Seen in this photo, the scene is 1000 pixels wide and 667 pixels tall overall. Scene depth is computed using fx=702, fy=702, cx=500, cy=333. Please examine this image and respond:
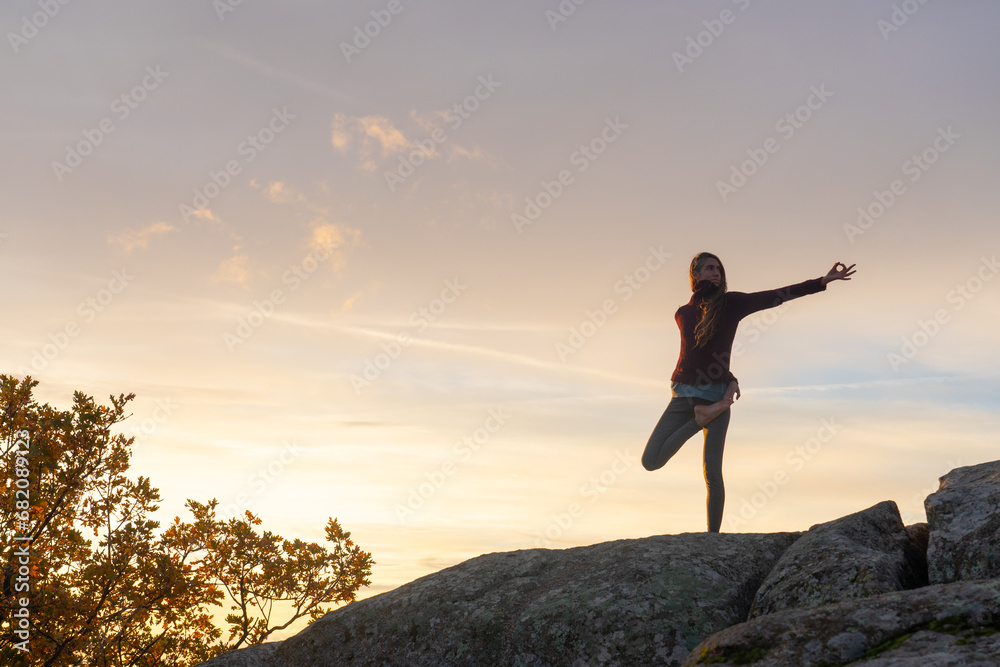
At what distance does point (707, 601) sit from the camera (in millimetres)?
7047

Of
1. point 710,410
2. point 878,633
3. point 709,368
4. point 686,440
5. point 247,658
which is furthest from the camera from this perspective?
point 686,440

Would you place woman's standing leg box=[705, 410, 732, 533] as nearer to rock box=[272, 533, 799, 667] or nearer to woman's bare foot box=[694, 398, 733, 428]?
woman's bare foot box=[694, 398, 733, 428]

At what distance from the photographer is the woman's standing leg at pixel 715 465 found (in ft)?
32.4

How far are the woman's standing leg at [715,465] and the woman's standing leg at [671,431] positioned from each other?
0.31 m

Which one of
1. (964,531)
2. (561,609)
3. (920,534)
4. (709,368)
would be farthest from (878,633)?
(709,368)

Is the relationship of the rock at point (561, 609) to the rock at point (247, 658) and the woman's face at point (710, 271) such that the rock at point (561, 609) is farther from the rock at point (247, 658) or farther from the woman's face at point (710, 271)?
the woman's face at point (710, 271)

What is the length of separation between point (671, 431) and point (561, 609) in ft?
13.0

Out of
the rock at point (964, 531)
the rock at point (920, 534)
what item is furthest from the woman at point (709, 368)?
the rock at point (964, 531)

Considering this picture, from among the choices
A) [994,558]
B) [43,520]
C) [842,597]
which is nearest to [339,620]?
[842,597]

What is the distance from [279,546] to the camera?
15.5m

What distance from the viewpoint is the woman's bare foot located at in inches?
389

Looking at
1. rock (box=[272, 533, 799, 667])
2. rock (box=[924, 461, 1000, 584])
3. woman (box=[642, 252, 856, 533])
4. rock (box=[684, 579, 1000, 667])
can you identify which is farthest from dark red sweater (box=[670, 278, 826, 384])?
rock (box=[684, 579, 1000, 667])

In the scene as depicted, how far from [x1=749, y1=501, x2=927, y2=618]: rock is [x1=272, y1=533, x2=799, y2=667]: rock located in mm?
509

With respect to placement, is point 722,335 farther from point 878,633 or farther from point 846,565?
point 878,633
